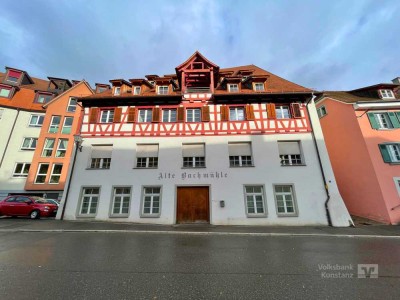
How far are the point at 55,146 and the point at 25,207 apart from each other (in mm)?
11065

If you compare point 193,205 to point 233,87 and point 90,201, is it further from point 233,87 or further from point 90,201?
point 233,87

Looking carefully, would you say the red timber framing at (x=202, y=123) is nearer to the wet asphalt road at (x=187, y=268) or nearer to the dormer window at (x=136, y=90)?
the dormer window at (x=136, y=90)

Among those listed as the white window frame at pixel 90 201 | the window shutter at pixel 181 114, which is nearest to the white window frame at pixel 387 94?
the window shutter at pixel 181 114

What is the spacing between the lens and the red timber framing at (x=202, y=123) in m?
14.1

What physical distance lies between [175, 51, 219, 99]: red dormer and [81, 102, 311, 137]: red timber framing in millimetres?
1785

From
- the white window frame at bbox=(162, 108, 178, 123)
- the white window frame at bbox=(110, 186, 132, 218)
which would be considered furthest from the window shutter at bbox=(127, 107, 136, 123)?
the white window frame at bbox=(110, 186, 132, 218)

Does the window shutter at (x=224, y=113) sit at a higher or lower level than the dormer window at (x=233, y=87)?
lower

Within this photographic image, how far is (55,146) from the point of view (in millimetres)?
22688

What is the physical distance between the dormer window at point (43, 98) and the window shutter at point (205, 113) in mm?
23913

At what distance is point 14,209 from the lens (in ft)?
44.9

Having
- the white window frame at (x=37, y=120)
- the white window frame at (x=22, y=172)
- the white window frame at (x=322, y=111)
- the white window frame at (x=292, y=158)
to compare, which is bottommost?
Result: the white window frame at (x=292, y=158)

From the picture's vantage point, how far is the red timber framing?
46.2 feet

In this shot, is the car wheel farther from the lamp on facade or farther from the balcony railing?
the balcony railing

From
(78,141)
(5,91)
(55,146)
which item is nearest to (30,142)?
(55,146)
